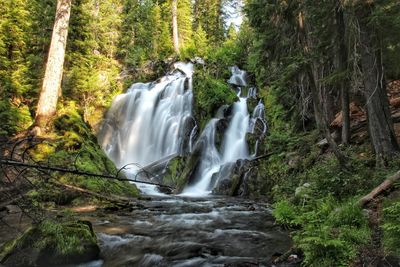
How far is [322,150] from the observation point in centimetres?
1183

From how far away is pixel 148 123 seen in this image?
23266 millimetres

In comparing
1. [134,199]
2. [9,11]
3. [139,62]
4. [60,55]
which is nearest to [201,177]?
[134,199]

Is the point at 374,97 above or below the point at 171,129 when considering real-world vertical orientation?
above

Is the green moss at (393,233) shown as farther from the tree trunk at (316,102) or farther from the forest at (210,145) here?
the tree trunk at (316,102)

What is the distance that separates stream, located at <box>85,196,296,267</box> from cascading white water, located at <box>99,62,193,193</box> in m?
10.2

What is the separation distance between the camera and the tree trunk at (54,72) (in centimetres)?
1430

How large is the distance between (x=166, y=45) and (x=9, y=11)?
65.9 ft

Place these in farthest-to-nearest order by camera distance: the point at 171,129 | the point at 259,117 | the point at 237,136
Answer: the point at 171,129
the point at 259,117
the point at 237,136

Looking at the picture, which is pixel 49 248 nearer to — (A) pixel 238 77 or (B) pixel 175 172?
(B) pixel 175 172

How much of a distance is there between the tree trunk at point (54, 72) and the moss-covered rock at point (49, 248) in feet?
29.1

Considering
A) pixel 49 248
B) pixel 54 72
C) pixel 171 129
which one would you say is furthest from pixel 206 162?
pixel 49 248

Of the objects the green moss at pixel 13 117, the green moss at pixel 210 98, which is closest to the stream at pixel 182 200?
the green moss at pixel 210 98

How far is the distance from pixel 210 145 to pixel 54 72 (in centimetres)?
820

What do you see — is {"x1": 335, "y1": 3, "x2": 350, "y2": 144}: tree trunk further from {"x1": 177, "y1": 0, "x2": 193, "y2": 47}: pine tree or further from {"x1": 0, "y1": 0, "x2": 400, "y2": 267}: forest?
{"x1": 177, "y1": 0, "x2": 193, "y2": 47}: pine tree
